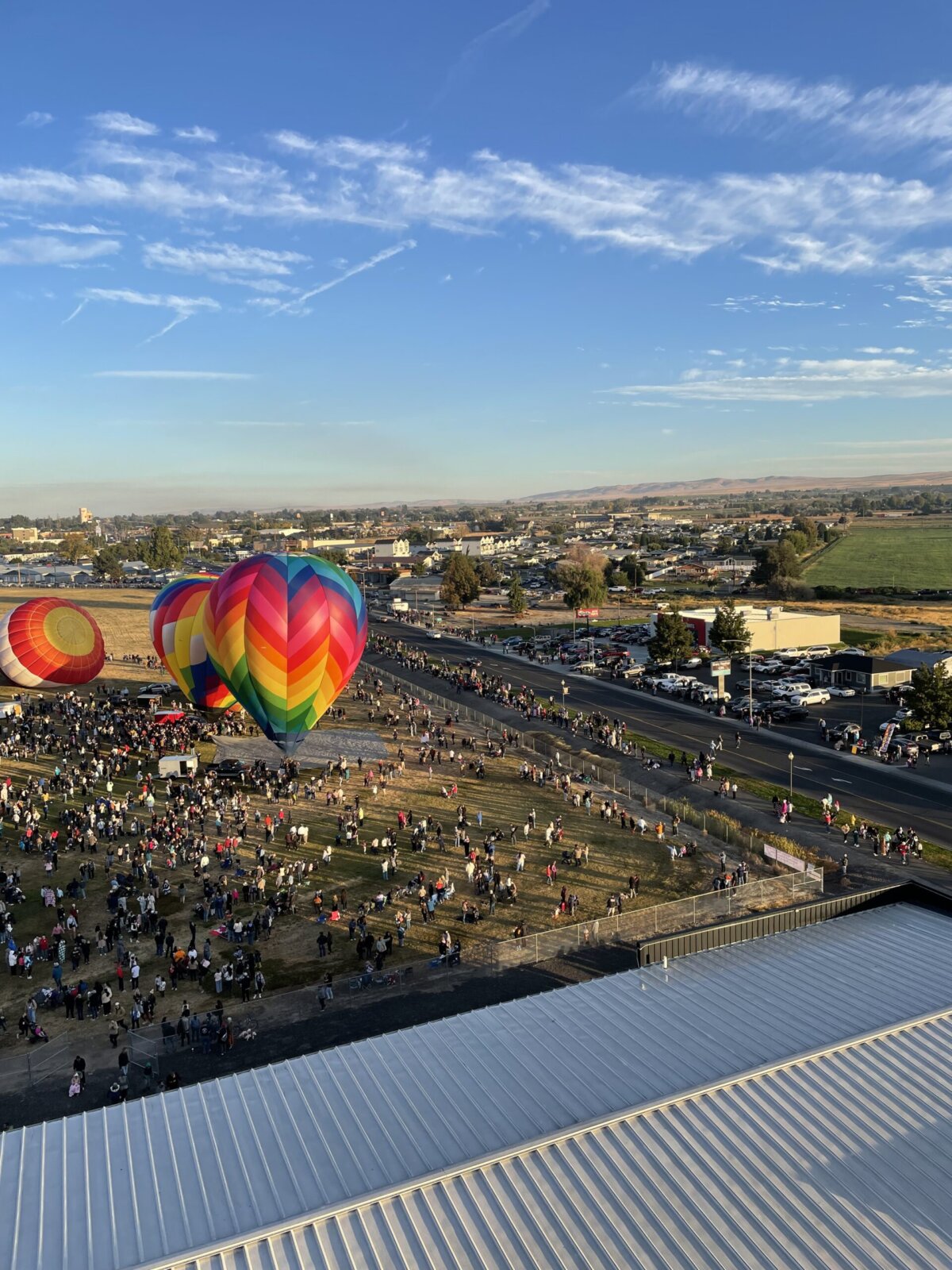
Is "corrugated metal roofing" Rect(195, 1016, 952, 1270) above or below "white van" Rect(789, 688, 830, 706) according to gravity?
above

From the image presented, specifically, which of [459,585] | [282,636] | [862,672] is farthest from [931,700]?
[459,585]

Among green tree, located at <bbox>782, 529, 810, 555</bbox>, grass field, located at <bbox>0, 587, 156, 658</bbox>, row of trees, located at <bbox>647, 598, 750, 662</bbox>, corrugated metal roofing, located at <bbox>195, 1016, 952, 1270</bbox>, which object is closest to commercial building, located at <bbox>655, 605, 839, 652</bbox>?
row of trees, located at <bbox>647, 598, 750, 662</bbox>

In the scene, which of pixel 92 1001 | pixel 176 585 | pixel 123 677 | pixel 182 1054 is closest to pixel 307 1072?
pixel 182 1054

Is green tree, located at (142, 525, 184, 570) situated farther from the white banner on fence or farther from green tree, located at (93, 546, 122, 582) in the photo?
the white banner on fence

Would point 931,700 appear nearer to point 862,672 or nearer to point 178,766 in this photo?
point 862,672

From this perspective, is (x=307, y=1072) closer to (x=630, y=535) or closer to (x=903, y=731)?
(x=903, y=731)

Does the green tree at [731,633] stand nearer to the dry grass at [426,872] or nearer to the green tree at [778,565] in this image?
the dry grass at [426,872]

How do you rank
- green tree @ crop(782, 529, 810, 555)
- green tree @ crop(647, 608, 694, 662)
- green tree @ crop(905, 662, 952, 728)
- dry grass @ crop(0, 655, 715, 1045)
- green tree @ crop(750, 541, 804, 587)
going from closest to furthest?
dry grass @ crop(0, 655, 715, 1045), green tree @ crop(905, 662, 952, 728), green tree @ crop(647, 608, 694, 662), green tree @ crop(750, 541, 804, 587), green tree @ crop(782, 529, 810, 555)
